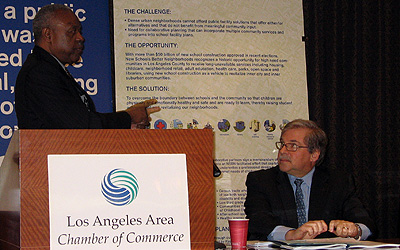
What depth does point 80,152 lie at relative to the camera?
1.29m

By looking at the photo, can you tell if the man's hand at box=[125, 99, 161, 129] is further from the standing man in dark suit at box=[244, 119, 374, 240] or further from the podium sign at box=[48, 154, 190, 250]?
the podium sign at box=[48, 154, 190, 250]

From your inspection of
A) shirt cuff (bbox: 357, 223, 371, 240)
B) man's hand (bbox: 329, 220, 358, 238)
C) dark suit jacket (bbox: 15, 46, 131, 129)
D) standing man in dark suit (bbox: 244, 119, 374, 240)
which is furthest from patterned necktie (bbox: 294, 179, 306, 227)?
dark suit jacket (bbox: 15, 46, 131, 129)

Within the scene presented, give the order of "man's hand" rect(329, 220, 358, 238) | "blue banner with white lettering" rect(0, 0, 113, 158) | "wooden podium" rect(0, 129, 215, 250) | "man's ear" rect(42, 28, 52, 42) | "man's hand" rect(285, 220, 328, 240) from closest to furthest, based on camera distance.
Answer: "wooden podium" rect(0, 129, 215, 250) < "man's hand" rect(285, 220, 328, 240) < "man's hand" rect(329, 220, 358, 238) < "man's ear" rect(42, 28, 52, 42) < "blue banner with white lettering" rect(0, 0, 113, 158)

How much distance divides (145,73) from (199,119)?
538 millimetres

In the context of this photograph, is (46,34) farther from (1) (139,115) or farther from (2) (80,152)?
(2) (80,152)

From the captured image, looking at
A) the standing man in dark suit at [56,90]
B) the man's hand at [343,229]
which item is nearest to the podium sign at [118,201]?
the standing man in dark suit at [56,90]

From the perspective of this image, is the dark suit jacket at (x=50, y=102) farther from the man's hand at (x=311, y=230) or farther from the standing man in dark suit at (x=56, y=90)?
the man's hand at (x=311, y=230)

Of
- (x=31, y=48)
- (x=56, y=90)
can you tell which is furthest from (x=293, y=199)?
(x=31, y=48)

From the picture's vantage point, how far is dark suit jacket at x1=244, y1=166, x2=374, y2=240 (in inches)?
→ 111

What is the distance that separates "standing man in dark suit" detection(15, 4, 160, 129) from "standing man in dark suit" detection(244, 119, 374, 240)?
0.82m

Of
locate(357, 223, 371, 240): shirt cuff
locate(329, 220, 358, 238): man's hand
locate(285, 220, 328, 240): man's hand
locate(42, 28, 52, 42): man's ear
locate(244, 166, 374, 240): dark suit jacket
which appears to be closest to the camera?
locate(285, 220, 328, 240): man's hand

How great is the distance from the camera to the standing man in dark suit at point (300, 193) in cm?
275

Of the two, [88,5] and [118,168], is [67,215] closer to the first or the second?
[118,168]

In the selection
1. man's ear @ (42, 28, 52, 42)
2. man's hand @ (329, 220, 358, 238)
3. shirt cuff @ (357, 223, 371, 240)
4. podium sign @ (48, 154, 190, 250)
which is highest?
man's ear @ (42, 28, 52, 42)
